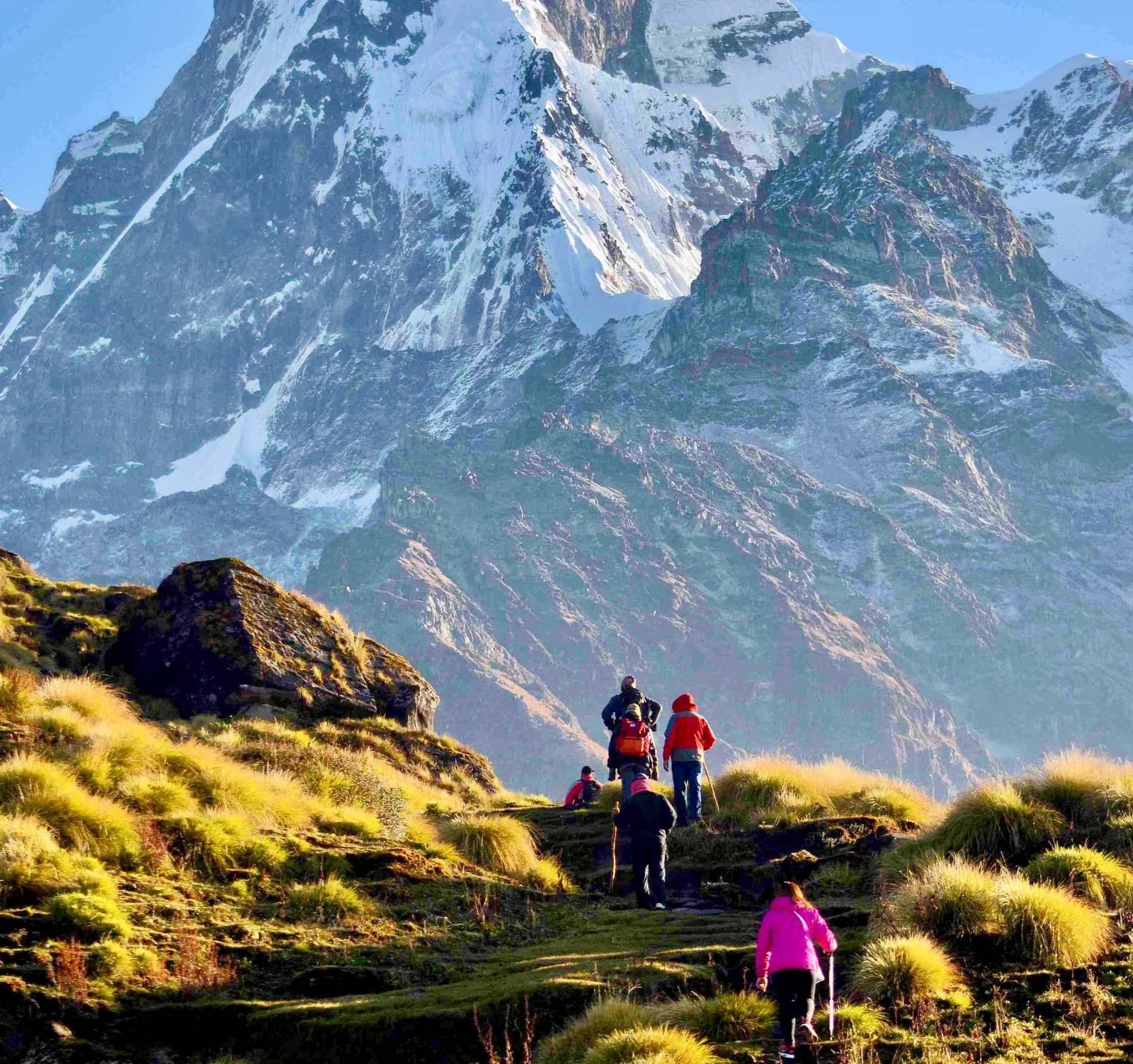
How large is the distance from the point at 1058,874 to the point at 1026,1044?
3453mm

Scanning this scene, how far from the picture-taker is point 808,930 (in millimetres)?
11633

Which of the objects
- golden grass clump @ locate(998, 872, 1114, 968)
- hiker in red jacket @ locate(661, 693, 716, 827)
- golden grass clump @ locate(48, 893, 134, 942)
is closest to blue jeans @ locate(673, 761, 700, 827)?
hiker in red jacket @ locate(661, 693, 716, 827)

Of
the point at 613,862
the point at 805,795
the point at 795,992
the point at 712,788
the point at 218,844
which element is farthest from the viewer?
the point at 712,788

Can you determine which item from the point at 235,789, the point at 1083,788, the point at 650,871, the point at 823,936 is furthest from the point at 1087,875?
the point at 235,789

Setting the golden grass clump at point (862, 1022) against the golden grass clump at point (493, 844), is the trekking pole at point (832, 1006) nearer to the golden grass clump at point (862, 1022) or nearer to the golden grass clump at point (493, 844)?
the golden grass clump at point (862, 1022)

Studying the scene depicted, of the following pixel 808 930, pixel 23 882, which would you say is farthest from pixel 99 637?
pixel 808 930

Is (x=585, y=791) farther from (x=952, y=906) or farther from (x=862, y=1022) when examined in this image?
(x=862, y=1022)

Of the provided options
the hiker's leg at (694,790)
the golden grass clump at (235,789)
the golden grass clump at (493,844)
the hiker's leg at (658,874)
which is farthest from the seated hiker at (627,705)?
the golden grass clump at (235,789)

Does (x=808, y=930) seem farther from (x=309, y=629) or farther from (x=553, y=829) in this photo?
(x=309, y=629)

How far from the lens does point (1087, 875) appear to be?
13789mm

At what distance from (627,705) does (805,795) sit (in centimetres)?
316

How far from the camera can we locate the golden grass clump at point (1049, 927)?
12.4 meters

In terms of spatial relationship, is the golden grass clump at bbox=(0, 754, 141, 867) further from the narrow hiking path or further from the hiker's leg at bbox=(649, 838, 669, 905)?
the hiker's leg at bbox=(649, 838, 669, 905)

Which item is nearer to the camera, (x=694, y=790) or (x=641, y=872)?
(x=641, y=872)
